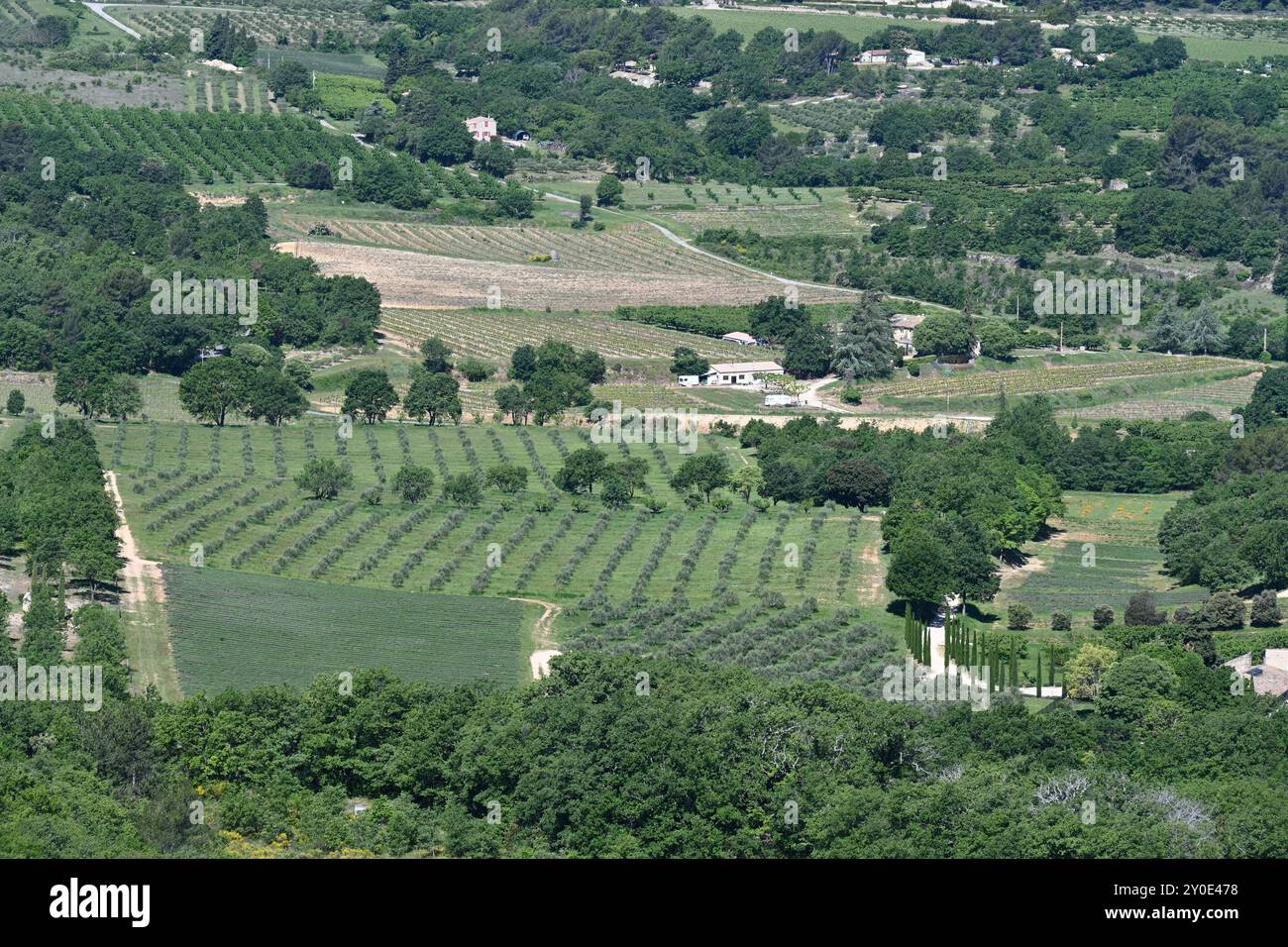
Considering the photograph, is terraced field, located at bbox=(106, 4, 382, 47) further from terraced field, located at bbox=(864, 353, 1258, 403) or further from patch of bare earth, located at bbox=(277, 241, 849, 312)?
terraced field, located at bbox=(864, 353, 1258, 403)

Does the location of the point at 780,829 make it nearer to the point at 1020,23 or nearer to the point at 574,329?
the point at 574,329

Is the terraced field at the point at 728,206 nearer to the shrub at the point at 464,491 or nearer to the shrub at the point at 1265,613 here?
the shrub at the point at 464,491

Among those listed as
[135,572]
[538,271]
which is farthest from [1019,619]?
[538,271]

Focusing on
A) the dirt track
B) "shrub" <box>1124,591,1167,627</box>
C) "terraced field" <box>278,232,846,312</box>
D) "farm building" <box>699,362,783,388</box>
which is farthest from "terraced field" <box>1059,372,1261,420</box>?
the dirt track

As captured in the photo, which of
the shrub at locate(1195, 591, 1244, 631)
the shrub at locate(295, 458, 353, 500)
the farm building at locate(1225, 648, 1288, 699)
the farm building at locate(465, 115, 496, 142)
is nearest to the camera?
the farm building at locate(1225, 648, 1288, 699)

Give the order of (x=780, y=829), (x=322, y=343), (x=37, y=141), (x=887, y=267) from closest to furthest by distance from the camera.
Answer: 1. (x=780, y=829)
2. (x=322, y=343)
3. (x=887, y=267)
4. (x=37, y=141)

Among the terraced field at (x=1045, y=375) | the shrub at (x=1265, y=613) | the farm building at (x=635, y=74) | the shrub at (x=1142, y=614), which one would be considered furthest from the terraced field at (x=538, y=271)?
the shrub at (x=1265, y=613)

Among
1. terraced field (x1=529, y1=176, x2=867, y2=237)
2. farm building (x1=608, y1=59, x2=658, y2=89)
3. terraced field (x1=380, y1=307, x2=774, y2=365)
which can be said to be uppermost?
farm building (x1=608, y1=59, x2=658, y2=89)

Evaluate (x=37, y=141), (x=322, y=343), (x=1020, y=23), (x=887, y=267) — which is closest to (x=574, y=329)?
(x=322, y=343)
